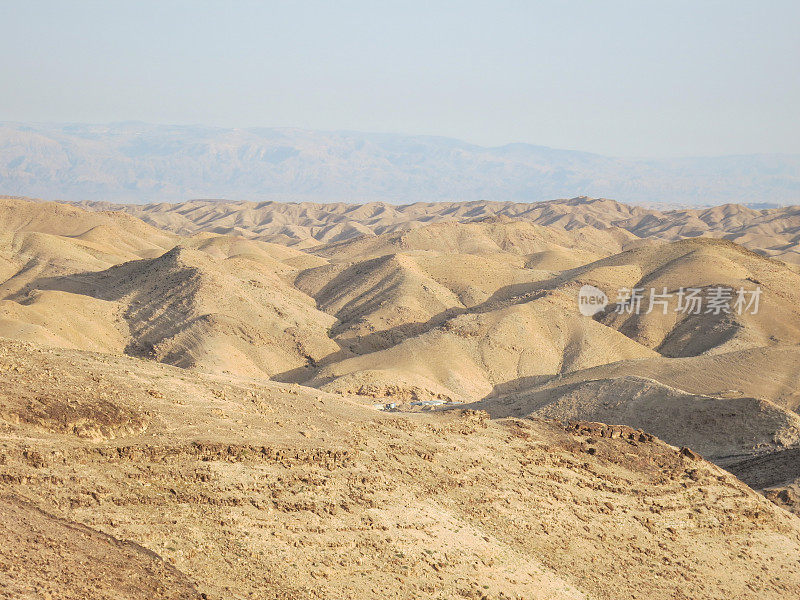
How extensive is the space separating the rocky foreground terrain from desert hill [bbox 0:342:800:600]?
2.5 inches

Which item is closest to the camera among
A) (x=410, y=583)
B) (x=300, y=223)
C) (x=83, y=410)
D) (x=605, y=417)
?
(x=410, y=583)

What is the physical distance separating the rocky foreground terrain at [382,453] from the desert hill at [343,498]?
0.21ft

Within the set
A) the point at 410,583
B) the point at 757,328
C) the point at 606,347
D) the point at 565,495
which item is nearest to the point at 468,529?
the point at 410,583

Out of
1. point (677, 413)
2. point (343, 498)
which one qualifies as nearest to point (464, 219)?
point (677, 413)

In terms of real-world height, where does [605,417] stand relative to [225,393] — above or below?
below

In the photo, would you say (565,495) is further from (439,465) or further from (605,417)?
(605,417)

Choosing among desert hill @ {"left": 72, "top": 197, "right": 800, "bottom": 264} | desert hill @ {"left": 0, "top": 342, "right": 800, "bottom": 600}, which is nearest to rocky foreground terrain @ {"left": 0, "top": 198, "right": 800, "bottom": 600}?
desert hill @ {"left": 0, "top": 342, "right": 800, "bottom": 600}

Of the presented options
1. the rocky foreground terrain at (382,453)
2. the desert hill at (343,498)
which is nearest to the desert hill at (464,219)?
the rocky foreground terrain at (382,453)

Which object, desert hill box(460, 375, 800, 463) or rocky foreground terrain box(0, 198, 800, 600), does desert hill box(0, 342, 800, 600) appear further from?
desert hill box(460, 375, 800, 463)

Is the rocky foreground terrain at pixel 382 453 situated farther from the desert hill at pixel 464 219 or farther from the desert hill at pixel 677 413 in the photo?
the desert hill at pixel 464 219

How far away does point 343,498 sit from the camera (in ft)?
55.0

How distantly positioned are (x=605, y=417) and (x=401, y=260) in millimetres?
35047

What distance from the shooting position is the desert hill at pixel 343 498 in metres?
13.6

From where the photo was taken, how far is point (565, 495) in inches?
820
